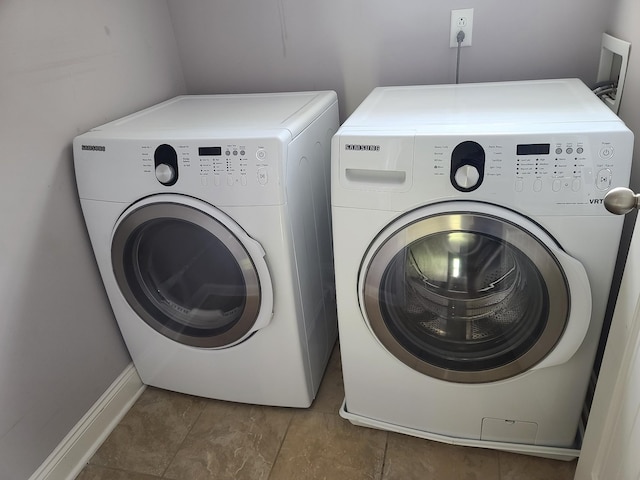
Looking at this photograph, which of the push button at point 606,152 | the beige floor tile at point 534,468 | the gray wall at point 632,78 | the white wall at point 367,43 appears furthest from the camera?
the white wall at point 367,43

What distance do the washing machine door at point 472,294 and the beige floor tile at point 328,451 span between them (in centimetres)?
33

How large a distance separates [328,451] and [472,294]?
2.09 ft

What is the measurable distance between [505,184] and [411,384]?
0.61 m

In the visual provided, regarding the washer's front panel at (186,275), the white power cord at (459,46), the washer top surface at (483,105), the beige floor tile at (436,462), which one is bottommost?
the beige floor tile at (436,462)

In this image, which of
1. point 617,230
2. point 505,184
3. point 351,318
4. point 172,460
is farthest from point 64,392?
point 617,230

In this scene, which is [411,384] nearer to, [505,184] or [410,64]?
[505,184]

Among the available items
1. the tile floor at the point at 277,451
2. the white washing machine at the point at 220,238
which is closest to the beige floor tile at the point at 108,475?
→ the tile floor at the point at 277,451

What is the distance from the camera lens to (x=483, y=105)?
50.1 inches

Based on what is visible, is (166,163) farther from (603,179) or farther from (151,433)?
(603,179)

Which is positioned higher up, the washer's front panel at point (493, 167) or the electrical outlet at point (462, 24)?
the electrical outlet at point (462, 24)

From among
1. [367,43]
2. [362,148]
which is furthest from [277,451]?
[367,43]

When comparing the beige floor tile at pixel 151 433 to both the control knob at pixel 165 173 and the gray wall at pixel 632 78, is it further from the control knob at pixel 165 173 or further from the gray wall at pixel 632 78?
the gray wall at pixel 632 78

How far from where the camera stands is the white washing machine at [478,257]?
40.2 inches

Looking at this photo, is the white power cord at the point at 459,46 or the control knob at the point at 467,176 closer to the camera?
the control knob at the point at 467,176
